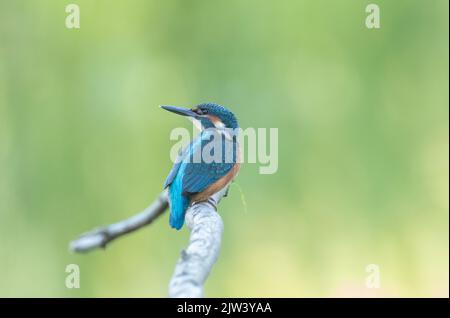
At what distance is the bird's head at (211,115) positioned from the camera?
453 centimetres

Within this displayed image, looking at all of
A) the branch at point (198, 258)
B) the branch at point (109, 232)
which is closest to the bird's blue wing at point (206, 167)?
the branch at point (109, 232)

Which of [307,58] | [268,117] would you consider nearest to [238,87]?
[268,117]

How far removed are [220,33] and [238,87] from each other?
22.3 inches

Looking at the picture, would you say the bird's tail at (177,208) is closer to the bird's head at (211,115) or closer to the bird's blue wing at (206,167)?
the bird's blue wing at (206,167)

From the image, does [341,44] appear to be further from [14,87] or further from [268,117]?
[14,87]

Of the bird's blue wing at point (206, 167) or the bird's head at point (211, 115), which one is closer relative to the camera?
the bird's blue wing at point (206, 167)

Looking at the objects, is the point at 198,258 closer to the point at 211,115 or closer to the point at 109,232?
the point at 109,232

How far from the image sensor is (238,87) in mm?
5645

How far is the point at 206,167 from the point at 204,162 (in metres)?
0.06

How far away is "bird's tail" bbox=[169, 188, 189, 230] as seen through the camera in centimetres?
373

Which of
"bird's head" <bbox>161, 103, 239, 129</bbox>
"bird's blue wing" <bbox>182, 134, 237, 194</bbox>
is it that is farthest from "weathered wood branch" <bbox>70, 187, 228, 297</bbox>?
"bird's head" <bbox>161, 103, 239, 129</bbox>

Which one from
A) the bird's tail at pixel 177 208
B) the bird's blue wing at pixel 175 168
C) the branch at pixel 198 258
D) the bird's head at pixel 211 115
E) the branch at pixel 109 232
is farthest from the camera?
the bird's head at pixel 211 115

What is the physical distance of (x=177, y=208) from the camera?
12.3ft
